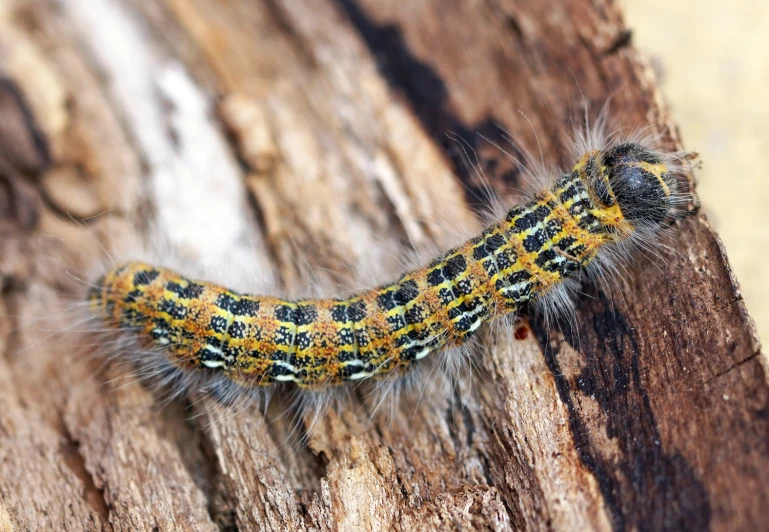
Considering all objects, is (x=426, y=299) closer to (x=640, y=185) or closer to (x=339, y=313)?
(x=339, y=313)

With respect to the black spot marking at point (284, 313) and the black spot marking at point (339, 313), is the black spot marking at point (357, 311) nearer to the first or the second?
the black spot marking at point (339, 313)

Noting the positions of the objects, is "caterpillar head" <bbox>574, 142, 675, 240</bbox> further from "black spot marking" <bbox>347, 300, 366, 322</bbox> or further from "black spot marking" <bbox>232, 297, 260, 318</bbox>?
"black spot marking" <bbox>232, 297, 260, 318</bbox>

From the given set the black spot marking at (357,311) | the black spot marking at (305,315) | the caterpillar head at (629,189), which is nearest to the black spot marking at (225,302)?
the black spot marking at (305,315)

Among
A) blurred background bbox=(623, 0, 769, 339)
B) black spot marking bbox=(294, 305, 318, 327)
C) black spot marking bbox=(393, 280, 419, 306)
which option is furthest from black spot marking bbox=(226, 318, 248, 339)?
blurred background bbox=(623, 0, 769, 339)

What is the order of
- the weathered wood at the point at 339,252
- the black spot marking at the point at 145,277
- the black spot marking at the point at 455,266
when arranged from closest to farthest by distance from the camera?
the weathered wood at the point at 339,252 < the black spot marking at the point at 455,266 < the black spot marking at the point at 145,277

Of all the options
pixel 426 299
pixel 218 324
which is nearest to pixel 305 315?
pixel 218 324

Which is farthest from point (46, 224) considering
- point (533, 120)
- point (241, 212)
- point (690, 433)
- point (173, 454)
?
point (690, 433)

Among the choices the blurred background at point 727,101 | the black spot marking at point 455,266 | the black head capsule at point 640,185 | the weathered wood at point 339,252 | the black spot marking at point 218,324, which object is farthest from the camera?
the blurred background at point 727,101
